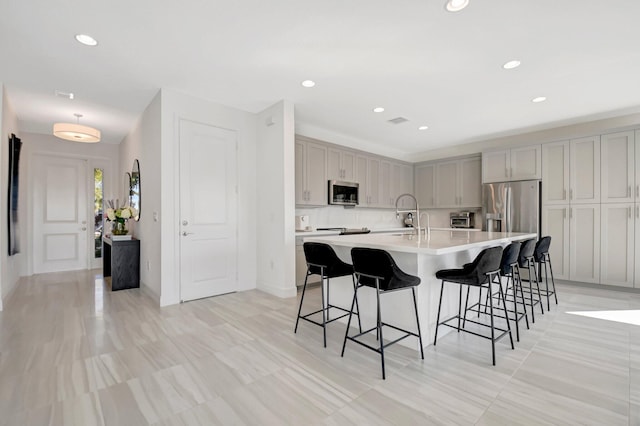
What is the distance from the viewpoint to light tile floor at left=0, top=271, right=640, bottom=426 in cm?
163

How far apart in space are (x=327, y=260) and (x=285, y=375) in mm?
929

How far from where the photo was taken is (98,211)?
6246 millimetres

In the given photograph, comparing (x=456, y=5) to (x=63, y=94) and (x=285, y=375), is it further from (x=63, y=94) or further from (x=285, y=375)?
(x=63, y=94)

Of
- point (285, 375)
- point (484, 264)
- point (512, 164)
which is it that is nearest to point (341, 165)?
point (512, 164)

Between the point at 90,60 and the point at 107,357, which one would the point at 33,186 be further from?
the point at 107,357

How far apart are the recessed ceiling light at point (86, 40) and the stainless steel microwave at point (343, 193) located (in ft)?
11.4

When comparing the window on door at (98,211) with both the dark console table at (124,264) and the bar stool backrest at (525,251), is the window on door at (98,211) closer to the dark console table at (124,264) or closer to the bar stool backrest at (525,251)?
the dark console table at (124,264)

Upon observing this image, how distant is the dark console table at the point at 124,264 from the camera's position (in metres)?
4.32

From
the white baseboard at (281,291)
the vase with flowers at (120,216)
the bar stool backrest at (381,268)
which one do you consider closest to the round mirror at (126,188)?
the vase with flowers at (120,216)

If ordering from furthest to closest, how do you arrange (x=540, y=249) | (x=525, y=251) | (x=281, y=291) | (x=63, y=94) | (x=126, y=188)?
(x=126, y=188)
(x=281, y=291)
(x=63, y=94)
(x=540, y=249)
(x=525, y=251)

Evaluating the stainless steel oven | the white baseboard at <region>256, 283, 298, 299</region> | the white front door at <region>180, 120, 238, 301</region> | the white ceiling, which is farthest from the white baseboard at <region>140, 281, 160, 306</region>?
the stainless steel oven

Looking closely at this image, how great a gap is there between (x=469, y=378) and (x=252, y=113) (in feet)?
13.4

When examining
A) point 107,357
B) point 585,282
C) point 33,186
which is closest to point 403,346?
point 107,357

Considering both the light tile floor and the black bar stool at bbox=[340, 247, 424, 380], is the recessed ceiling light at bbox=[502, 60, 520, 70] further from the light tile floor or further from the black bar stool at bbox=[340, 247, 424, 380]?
the light tile floor
